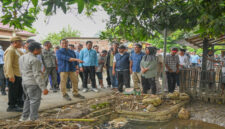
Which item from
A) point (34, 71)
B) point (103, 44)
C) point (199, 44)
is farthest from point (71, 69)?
point (103, 44)

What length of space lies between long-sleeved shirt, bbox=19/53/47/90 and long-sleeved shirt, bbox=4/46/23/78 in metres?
0.61

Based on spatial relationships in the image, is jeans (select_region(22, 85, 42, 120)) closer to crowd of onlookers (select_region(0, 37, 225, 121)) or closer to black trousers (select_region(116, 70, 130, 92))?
crowd of onlookers (select_region(0, 37, 225, 121))

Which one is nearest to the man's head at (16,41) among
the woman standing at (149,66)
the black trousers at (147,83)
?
the woman standing at (149,66)

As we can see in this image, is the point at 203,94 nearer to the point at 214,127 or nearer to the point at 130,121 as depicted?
the point at 214,127

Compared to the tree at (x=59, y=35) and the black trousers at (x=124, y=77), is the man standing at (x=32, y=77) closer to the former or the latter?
the black trousers at (x=124, y=77)

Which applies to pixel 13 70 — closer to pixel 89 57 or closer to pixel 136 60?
pixel 89 57

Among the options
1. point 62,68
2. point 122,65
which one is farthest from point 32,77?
point 122,65

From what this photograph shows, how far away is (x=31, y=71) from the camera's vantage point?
4.07 meters

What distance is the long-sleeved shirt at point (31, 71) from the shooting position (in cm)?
398

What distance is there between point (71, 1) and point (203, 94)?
5976 millimetres

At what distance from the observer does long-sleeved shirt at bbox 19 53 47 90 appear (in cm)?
398

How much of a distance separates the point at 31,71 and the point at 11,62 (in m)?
0.90

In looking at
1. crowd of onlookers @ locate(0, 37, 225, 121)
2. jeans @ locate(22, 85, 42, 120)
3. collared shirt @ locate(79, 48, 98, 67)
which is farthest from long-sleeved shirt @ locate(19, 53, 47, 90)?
collared shirt @ locate(79, 48, 98, 67)

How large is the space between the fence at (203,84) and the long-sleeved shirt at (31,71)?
4.97 metres
